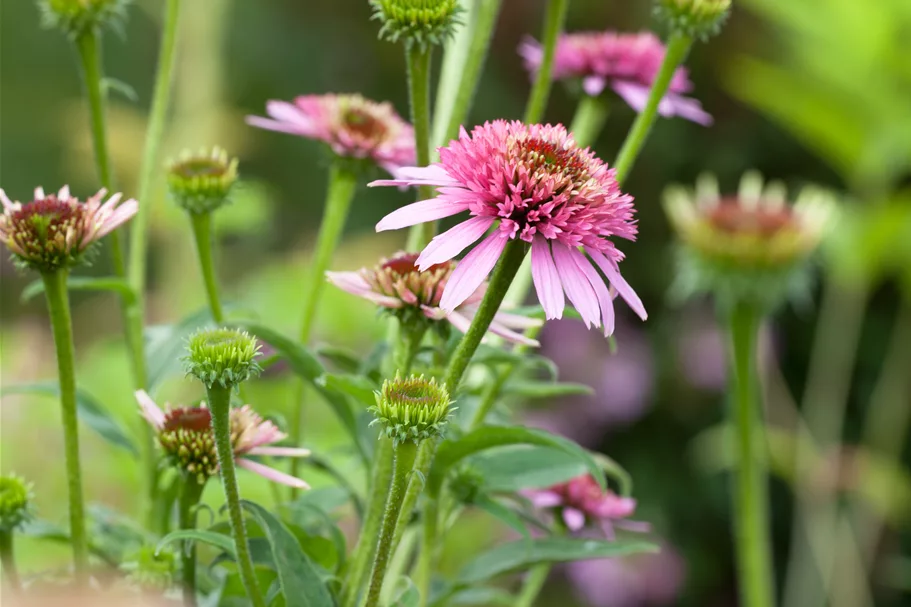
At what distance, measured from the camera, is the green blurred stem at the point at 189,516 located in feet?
1.33

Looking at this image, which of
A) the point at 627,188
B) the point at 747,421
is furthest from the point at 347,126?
the point at 627,188

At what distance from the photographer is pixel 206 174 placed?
0.50 metres

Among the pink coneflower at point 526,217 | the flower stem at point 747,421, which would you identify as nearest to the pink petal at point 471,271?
the pink coneflower at point 526,217

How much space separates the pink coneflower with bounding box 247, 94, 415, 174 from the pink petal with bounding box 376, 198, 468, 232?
0.19 meters

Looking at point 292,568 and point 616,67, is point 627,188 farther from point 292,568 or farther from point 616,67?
point 292,568

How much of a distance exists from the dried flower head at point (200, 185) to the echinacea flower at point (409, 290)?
0.31ft

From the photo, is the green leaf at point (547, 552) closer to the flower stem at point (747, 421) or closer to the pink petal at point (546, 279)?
the pink petal at point (546, 279)

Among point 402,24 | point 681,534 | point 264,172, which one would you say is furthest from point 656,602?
point 402,24

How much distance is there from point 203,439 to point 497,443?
118 millimetres

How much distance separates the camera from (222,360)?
338 millimetres

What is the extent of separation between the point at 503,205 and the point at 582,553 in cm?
18

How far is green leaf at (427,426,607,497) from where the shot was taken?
1.29 feet

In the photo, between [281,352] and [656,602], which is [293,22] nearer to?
[656,602]

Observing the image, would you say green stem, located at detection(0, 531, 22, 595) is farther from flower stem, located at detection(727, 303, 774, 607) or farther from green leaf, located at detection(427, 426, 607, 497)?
flower stem, located at detection(727, 303, 774, 607)
